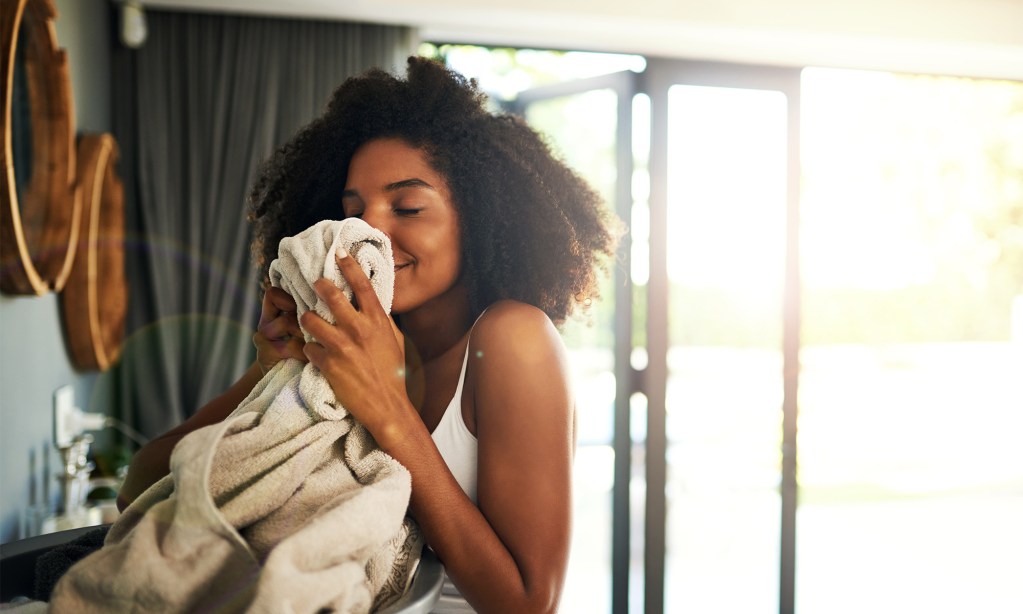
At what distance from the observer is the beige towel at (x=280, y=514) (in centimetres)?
32

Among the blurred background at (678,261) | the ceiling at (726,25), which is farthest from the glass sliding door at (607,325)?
the ceiling at (726,25)

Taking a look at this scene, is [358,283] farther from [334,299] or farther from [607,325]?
[607,325]

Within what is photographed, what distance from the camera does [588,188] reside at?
72 centimetres

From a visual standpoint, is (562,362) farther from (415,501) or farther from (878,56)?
(878,56)

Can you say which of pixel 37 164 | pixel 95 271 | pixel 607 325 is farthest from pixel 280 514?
pixel 607 325

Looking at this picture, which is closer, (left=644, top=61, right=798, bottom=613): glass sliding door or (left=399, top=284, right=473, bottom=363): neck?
(left=399, top=284, right=473, bottom=363): neck

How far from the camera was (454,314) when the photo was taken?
25.6 inches

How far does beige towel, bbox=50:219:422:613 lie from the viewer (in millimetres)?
323

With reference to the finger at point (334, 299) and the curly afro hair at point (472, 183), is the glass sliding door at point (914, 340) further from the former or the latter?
the finger at point (334, 299)

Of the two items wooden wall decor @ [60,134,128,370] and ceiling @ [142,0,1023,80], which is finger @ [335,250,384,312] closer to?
wooden wall decor @ [60,134,128,370]

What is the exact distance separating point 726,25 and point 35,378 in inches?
66.5

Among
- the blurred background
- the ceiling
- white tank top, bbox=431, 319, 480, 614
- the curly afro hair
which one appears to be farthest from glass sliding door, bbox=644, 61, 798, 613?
white tank top, bbox=431, 319, 480, 614

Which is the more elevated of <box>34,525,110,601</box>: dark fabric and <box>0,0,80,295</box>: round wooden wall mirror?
<box>0,0,80,295</box>: round wooden wall mirror

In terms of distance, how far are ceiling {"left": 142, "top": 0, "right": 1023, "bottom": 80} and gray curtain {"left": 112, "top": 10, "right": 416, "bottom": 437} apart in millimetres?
81
